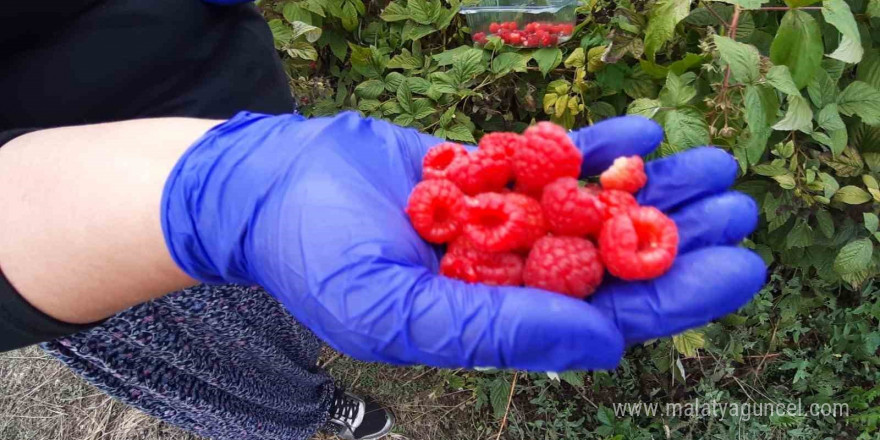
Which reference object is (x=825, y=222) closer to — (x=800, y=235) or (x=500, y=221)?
(x=800, y=235)

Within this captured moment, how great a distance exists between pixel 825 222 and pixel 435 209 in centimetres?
134

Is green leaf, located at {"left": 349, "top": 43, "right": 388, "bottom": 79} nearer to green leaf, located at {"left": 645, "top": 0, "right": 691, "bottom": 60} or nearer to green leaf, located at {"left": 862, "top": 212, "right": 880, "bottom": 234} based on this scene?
green leaf, located at {"left": 645, "top": 0, "right": 691, "bottom": 60}

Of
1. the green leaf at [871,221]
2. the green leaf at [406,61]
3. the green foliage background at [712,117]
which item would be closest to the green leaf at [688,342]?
the green foliage background at [712,117]

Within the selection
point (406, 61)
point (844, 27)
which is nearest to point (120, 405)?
point (406, 61)

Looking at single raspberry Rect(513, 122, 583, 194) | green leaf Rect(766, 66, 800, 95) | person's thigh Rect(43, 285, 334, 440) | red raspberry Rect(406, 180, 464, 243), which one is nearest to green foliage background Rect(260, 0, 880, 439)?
green leaf Rect(766, 66, 800, 95)

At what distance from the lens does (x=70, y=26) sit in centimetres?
134

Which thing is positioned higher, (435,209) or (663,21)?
(663,21)

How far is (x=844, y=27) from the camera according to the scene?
1.35m

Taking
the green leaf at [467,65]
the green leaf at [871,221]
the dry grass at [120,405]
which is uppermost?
the green leaf at [467,65]

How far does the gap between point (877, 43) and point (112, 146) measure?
204cm

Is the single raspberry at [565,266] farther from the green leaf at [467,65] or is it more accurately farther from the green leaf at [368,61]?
the green leaf at [368,61]

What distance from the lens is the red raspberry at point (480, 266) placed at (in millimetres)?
1192

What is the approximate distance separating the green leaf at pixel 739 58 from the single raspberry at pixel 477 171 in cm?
61

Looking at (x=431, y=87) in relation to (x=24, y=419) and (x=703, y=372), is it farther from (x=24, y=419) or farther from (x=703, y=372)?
(x=24, y=419)
